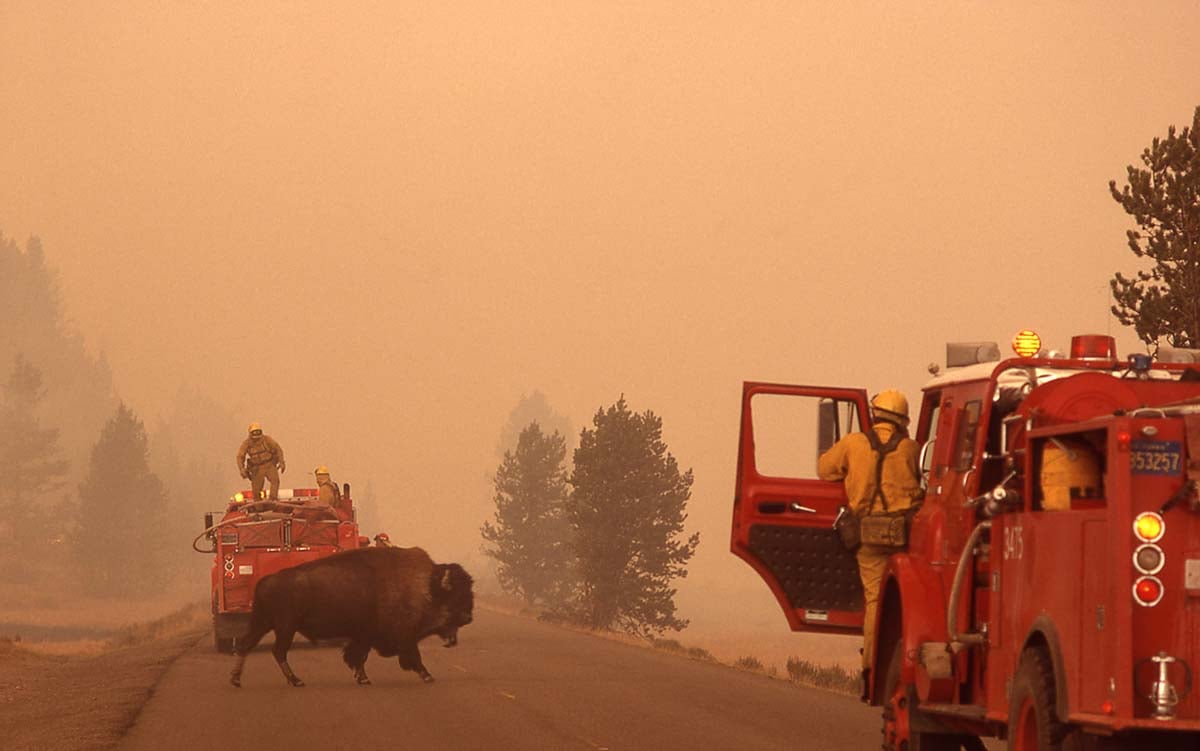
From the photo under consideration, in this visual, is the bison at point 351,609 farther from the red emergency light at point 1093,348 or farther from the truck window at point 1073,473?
the truck window at point 1073,473

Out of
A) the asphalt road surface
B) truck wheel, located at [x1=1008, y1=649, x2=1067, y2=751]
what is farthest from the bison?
truck wheel, located at [x1=1008, y1=649, x2=1067, y2=751]

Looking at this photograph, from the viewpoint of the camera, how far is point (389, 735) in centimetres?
1705

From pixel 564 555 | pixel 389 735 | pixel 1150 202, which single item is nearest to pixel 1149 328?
pixel 1150 202

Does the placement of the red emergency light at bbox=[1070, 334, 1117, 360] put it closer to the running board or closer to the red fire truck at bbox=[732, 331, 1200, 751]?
the red fire truck at bbox=[732, 331, 1200, 751]

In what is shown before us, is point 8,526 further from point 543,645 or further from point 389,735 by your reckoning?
point 389,735

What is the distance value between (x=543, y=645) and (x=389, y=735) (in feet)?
54.5

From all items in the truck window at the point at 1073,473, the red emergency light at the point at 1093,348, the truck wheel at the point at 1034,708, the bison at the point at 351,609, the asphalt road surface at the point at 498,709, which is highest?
the red emergency light at the point at 1093,348

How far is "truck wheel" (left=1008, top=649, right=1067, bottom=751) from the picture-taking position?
920 cm

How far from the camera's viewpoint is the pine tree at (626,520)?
163 feet

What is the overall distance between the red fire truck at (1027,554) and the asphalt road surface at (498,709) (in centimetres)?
340

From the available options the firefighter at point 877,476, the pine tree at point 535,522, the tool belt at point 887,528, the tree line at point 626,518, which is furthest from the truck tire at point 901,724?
the pine tree at point 535,522

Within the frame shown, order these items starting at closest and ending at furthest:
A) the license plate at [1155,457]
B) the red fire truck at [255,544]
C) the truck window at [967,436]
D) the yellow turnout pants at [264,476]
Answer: the license plate at [1155,457], the truck window at [967,436], the red fire truck at [255,544], the yellow turnout pants at [264,476]

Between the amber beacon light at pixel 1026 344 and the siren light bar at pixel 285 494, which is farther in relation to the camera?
the siren light bar at pixel 285 494

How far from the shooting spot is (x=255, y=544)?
29.7 m
